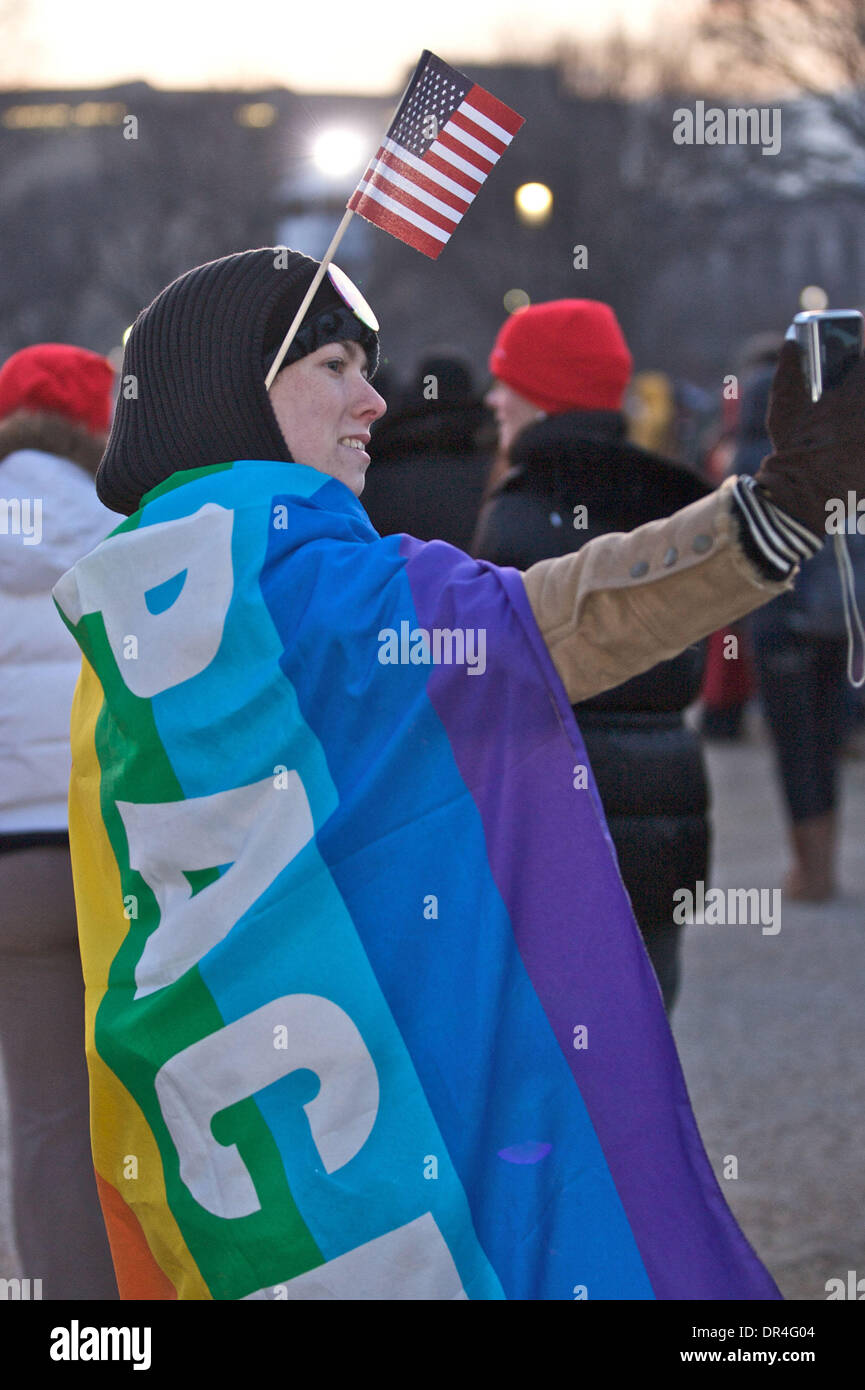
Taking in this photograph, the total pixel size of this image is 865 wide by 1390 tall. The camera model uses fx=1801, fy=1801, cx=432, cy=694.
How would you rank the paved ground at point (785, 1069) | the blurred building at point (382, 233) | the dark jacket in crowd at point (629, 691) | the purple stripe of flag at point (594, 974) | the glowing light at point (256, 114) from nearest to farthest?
the purple stripe of flag at point (594, 974), the dark jacket in crowd at point (629, 691), the paved ground at point (785, 1069), the blurred building at point (382, 233), the glowing light at point (256, 114)

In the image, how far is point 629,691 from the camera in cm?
356

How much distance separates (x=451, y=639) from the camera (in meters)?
2.06

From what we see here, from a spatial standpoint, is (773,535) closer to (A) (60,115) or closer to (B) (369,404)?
(B) (369,404)

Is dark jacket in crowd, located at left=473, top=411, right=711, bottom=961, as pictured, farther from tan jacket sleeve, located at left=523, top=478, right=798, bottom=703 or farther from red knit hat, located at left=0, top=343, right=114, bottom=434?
tan jacket sleeve, located at left=523, top=478, right=798, bottom=703

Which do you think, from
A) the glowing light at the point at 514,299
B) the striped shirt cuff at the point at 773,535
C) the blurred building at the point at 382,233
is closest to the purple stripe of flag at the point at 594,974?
the striped shirt cuff at the point at 773,535

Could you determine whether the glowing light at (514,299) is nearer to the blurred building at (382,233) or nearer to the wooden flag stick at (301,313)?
the blurred building at (382,233)

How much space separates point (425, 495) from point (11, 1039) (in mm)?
1848

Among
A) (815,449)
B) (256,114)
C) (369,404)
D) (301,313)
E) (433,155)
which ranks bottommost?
(815,449)

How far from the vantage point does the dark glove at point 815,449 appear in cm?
191

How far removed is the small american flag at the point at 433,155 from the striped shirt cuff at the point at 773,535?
0.72 m

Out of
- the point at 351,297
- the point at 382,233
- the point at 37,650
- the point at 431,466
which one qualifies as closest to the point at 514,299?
the point at 382,233

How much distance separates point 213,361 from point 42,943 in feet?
4.46

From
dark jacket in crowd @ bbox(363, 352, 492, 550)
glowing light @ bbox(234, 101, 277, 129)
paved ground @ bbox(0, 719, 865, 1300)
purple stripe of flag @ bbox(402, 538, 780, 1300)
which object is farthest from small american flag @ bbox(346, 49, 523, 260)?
glowing light @ bbox(234, 101, 277, 129)

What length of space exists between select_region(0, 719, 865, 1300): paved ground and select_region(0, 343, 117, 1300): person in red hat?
2.72 feet
